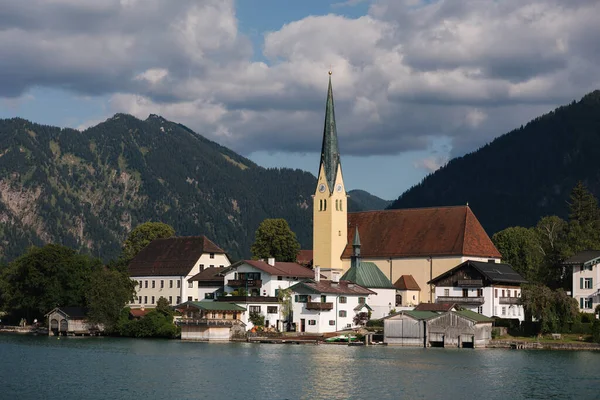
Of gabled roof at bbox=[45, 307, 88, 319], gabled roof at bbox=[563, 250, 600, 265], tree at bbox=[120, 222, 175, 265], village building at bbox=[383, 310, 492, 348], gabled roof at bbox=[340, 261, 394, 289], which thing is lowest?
village building at bbox=[383, 310, 492, 348]

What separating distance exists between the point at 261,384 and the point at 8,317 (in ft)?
220

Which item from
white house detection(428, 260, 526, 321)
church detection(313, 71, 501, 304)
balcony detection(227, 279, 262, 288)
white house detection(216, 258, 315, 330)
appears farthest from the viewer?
church detection(313, 71, 501, 304)

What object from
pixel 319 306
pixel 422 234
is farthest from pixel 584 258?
pixel 319 306

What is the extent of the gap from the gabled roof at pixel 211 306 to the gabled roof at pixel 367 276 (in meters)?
14.0

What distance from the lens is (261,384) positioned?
175 feet

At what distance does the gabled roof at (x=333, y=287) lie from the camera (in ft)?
296

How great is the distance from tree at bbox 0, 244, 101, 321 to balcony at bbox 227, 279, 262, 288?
14.4 meters

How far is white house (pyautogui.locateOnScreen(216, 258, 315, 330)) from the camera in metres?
92.1

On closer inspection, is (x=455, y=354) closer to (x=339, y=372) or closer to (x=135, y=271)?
(x=339, y=372)

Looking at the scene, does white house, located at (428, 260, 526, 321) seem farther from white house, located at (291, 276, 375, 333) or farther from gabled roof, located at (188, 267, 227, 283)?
gabled roof, located at (188, 267, 227, 283)

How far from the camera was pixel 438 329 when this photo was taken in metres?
81.2

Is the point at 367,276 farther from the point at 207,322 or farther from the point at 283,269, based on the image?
the point at 207,322

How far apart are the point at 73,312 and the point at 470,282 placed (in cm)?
3823

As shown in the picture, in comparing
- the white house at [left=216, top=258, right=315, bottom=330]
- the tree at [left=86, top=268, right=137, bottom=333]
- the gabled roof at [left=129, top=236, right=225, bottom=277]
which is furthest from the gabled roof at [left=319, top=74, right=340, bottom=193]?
the tree at [left=86, top=268, right=137, bottom=333]
